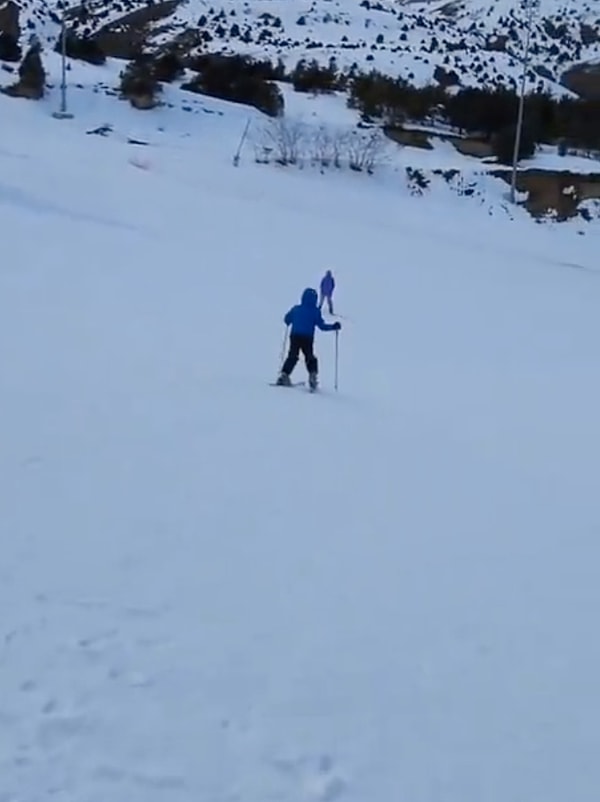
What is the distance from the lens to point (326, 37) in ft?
350

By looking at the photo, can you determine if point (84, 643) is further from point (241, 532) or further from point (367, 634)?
point (241, 532)

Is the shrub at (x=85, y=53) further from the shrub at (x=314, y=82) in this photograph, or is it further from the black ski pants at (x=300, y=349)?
the black ski pants at (x=300, y=349)

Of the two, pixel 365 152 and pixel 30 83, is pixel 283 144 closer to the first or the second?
pixel 365 152

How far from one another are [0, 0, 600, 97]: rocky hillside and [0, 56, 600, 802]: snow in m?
63.7

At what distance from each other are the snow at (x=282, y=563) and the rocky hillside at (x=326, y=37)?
6368 centimetres

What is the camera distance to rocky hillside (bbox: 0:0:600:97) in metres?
85.9

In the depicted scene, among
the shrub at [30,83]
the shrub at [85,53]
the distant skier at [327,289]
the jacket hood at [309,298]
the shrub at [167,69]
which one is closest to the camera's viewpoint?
the jacket hood at [309,298]

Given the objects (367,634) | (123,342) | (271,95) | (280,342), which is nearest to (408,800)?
(367,634)

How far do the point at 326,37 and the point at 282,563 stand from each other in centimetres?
10711

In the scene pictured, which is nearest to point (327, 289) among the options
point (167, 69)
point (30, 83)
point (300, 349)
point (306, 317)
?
point (300, 349)

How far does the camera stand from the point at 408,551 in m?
6.90

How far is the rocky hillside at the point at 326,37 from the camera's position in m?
85.9

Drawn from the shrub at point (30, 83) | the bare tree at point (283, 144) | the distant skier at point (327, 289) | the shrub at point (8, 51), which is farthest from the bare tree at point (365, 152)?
the distant skier at point (327, 289)

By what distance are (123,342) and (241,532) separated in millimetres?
8361
